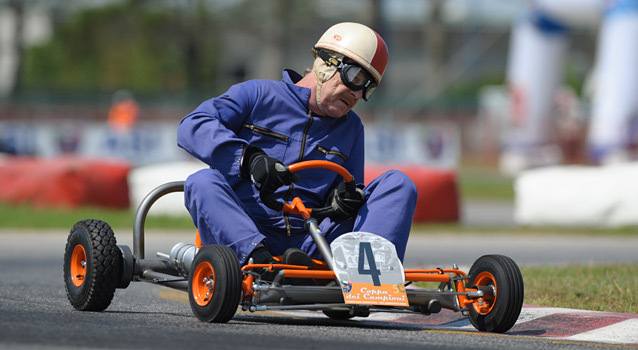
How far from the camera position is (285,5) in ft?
119

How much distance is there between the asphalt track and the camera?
4430mm

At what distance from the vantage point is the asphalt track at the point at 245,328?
14.5 ft

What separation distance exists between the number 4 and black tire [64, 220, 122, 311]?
1.32 metres

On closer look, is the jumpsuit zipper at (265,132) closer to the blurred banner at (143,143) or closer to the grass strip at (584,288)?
the grass strip at (584,288)

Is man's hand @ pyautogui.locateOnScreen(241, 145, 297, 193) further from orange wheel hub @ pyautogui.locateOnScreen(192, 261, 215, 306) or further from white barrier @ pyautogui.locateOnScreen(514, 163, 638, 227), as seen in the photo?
white barrier @ pyautogui.locateOnScreen(514, 163, 638, 227)

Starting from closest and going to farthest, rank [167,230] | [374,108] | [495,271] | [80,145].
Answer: [495,271]
[167,230]
[80,145]
[374,108]

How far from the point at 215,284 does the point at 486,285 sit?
1.24 metres

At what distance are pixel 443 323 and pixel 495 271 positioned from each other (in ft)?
2.91

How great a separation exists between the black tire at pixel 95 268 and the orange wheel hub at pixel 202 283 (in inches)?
26.5

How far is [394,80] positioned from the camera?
60.3 m

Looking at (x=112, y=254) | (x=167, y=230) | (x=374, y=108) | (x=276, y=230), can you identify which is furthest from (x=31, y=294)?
(x=374, y=108)

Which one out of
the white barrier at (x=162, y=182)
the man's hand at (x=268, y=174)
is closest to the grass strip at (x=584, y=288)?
the man's hand at (x=268, y=174)

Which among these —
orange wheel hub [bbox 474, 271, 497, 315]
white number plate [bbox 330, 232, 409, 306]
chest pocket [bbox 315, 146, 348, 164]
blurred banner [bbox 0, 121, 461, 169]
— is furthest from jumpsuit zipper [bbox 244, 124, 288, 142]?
blurred banner [bbox 0, 121, 461, 169]

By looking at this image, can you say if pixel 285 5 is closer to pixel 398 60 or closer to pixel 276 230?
Result: pixel 398 60
